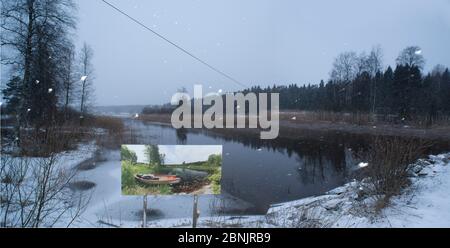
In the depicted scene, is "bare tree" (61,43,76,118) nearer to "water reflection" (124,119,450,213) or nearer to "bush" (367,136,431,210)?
"water reflection" (124,119,450,213)

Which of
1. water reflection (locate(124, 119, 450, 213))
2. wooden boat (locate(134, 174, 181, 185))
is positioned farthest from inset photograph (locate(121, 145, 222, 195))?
water reflection (locate(124, 119, 450, 213))

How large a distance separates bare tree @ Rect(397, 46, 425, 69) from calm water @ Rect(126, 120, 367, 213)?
7.05 feet

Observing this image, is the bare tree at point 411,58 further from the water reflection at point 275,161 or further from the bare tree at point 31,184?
the bare tree at point 31,184

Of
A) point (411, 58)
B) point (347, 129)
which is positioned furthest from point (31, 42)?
point (411, 58)

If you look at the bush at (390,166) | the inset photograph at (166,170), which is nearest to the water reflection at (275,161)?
the inset photograph at (166,170)

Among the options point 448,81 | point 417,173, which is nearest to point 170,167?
point 417,173

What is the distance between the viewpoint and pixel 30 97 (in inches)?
181

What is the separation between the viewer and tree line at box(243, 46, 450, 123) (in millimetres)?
4844

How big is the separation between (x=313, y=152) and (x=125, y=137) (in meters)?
3.92

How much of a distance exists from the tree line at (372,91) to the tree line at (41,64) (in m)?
2.82

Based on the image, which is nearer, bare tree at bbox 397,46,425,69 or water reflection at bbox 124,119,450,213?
water reflection at bbox 124,119,450,213

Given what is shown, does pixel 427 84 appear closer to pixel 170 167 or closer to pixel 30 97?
pixel 170 167

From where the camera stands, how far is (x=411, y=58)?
20.5ft
